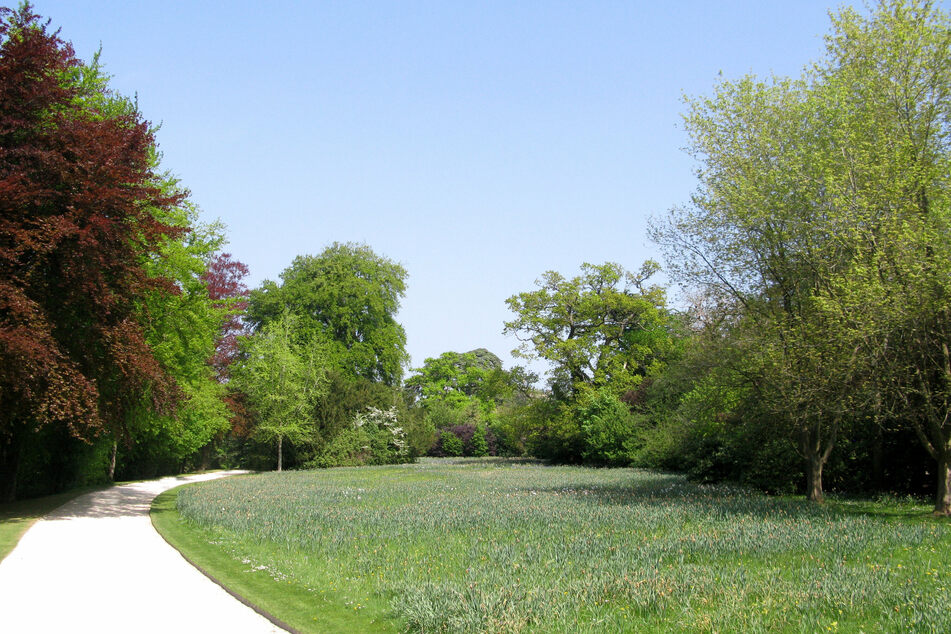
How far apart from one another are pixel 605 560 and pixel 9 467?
55.4 ft

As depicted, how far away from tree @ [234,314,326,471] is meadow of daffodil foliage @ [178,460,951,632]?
798 inches

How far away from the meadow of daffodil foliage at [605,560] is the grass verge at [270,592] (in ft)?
0.32

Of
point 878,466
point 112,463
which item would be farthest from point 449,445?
point 878,466

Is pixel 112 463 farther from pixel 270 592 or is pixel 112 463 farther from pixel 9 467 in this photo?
pixel 270 592

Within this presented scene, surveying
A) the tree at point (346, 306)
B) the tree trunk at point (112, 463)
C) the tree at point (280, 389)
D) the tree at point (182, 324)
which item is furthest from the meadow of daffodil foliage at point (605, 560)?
the tree at point (346, 306)

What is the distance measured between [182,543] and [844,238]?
14297mm

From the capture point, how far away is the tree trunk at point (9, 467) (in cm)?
1691

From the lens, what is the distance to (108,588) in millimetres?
8125

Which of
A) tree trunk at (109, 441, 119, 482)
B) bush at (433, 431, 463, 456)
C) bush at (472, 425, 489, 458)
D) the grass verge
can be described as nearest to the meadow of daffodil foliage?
the grass verge

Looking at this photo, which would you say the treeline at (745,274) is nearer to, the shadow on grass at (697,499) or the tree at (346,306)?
the shadow on grass at (697,499)

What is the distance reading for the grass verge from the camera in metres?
6.48

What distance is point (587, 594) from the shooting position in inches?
271

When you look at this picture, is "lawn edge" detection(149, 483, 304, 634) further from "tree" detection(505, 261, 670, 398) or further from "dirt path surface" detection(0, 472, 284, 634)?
"tree" detection(505, 261, 670, 398)

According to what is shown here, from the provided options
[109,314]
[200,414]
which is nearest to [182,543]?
[109,314]
